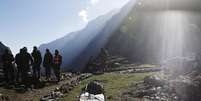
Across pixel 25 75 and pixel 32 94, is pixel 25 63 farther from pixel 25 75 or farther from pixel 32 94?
pixel 32 94

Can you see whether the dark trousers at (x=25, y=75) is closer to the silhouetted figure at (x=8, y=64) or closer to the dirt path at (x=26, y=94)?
the silhouetted figure at (x=8, y=64)

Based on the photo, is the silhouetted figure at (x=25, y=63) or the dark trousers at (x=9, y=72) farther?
the silhouetted figure at (x=25, y=63)

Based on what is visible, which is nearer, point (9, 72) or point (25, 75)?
point (9, 72)

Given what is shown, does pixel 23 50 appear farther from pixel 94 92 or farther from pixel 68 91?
pixel 94 92

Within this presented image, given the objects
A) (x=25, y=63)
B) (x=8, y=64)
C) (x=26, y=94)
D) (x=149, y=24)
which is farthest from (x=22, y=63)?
(x=149, y=24)

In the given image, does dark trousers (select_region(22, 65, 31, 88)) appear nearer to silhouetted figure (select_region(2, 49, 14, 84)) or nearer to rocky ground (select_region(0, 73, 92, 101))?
silhouetted figure (select_region(2, 49, 14, 84))

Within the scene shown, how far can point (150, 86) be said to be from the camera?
2530cm

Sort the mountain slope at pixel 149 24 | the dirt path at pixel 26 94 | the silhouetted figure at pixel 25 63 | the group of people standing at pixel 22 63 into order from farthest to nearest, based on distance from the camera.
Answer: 1. the mountain slope at pixel 149 24
2. the silhouetted figure at pixel 25 63
3. the group of people standing at pixel 22 63
4. the dirt path at pixel 26 94

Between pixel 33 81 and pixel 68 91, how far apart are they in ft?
26.5

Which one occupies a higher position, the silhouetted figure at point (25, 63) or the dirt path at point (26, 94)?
the silhouetted figure at point (25, 63)

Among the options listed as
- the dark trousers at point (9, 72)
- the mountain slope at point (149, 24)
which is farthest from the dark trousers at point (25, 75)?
the mountain slope at point (149, 24)

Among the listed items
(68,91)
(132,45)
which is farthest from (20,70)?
(132,45)

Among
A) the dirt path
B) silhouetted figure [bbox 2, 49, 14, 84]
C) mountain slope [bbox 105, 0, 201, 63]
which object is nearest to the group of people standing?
silhouetted figure [bbox 2, 49, 14, 84]

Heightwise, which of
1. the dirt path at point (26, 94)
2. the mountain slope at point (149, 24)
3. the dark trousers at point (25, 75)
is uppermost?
the mountain slope at point (149, 24)
